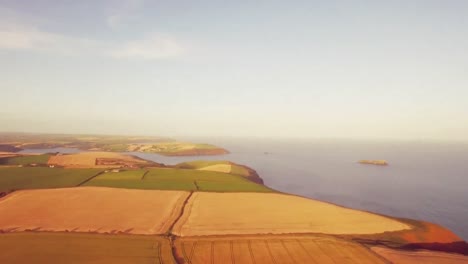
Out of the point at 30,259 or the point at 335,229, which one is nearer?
the point at 30,259

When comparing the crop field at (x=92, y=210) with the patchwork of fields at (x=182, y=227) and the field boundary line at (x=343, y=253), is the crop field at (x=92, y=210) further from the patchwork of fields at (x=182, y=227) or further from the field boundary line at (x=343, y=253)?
the field boundary line at (x=343, y=253)

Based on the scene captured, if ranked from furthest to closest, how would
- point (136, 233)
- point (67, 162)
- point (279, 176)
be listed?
point (279, 176) → point (67, 162) → point (136, 233)

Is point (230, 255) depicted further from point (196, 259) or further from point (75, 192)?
point (75, 192)

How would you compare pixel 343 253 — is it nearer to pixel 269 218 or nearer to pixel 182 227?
pixel 269 218

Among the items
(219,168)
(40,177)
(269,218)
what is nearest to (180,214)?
(269,218)

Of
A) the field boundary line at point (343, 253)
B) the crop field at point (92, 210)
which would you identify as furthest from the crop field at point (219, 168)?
the field boundary line at point (343, 253)

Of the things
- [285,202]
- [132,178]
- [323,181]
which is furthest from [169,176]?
[323,181]

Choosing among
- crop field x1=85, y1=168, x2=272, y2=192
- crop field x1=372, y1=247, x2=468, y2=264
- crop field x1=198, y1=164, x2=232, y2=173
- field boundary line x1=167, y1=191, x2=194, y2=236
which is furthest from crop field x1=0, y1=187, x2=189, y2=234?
crop field x1=198, y1=164, x2=232, y2=173

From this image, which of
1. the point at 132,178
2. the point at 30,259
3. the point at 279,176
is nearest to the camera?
the point at 30,259
